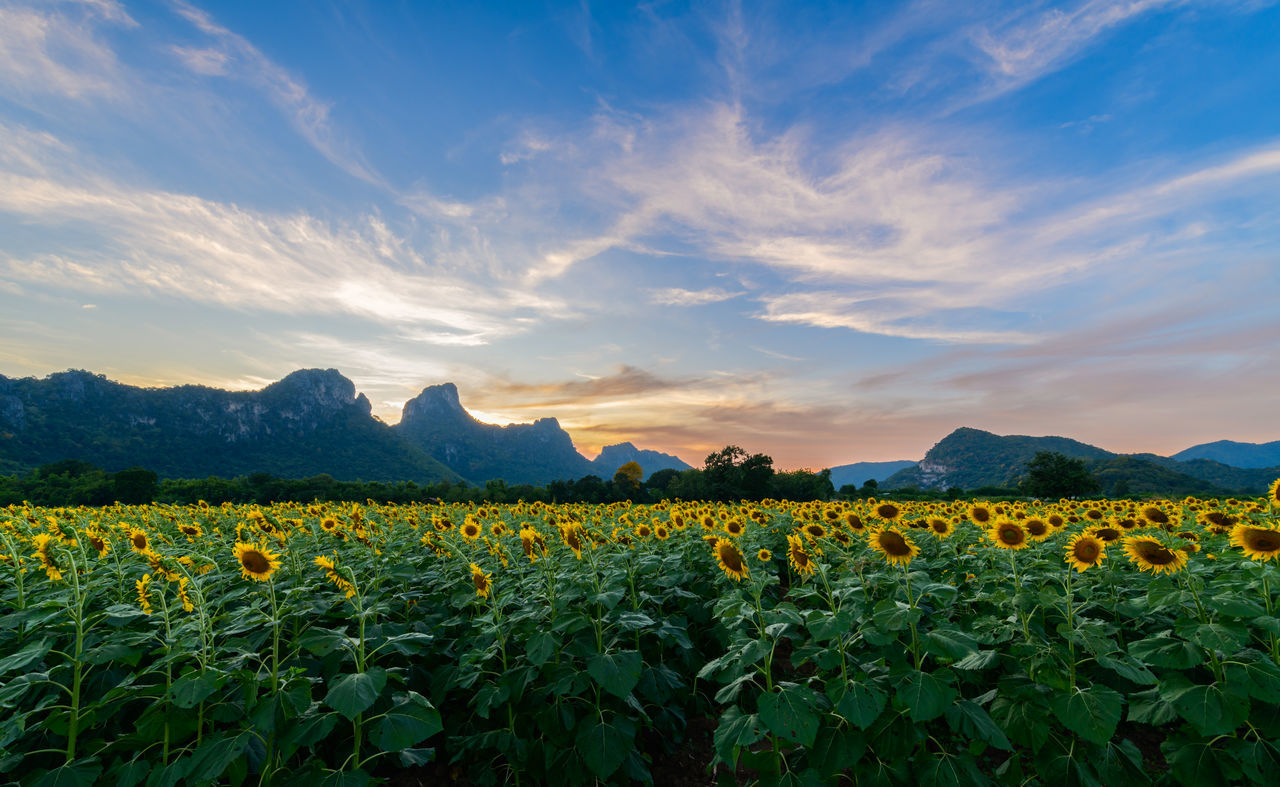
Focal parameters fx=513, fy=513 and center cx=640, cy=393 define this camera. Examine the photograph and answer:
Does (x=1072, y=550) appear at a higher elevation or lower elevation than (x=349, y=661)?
higher

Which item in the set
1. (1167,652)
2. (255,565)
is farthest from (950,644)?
(255,565)

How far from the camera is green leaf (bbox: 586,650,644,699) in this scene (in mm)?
4418

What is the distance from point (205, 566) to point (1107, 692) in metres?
9.32

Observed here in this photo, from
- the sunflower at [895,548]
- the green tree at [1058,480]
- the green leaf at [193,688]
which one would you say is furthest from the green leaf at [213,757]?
the green tree at [1058,480]

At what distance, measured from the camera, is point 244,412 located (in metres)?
166

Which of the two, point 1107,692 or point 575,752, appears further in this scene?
point 575,752

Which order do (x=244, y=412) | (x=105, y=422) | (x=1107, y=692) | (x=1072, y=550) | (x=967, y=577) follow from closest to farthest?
(x=1107, y=692) < (x=1072, y=550) < (x=967, y=577) < (x=105, y=422) < (x=244, y=412)

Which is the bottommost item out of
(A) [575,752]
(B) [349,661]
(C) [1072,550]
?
(A) [575,752]

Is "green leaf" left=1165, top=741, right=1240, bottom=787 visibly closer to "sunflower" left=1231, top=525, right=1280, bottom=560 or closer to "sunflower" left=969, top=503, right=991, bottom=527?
"sunflower" left=1231, top=525, right=1280, bottom=560

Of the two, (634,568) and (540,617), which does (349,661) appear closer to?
(540,617)

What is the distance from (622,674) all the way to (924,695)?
2.38 metres

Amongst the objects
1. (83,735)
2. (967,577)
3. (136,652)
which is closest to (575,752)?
(136,652)

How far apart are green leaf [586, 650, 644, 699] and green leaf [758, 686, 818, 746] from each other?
1.14 meters

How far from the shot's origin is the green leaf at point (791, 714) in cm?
366
